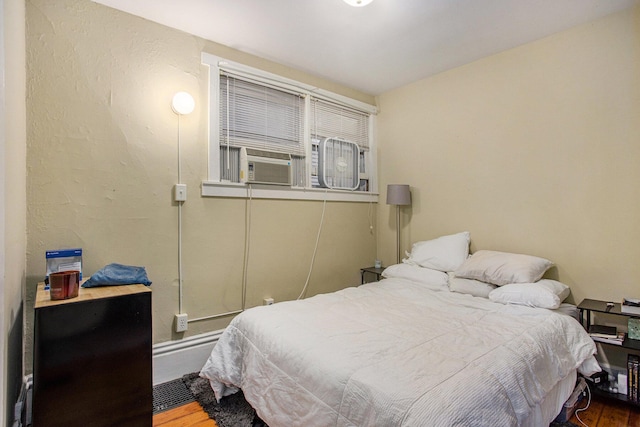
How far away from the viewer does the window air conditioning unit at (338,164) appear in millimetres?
3172

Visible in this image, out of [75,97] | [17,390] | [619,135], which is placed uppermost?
[75,97]

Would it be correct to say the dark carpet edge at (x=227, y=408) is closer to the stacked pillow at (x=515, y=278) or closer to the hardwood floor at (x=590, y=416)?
the hardwood floor at (x=590, y=416)

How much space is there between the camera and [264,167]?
264 cm

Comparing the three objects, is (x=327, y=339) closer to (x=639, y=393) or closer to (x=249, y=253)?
(x=249, y=253)

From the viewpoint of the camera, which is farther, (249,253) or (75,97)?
(249,253)

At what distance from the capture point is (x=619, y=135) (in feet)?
6.97

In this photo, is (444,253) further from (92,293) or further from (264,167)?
(92,293)

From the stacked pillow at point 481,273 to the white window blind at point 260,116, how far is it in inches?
57.9

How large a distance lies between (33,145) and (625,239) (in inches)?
145

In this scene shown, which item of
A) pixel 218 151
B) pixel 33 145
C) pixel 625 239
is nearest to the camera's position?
pixel 33 145

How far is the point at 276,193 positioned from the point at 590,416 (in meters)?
2.54

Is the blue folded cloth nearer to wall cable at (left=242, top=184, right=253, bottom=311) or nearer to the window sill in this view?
the window sill

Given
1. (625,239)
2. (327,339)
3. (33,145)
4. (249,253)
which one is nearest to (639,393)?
(625,239)

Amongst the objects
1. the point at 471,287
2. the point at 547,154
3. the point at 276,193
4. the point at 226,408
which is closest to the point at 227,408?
the point at 226,408
